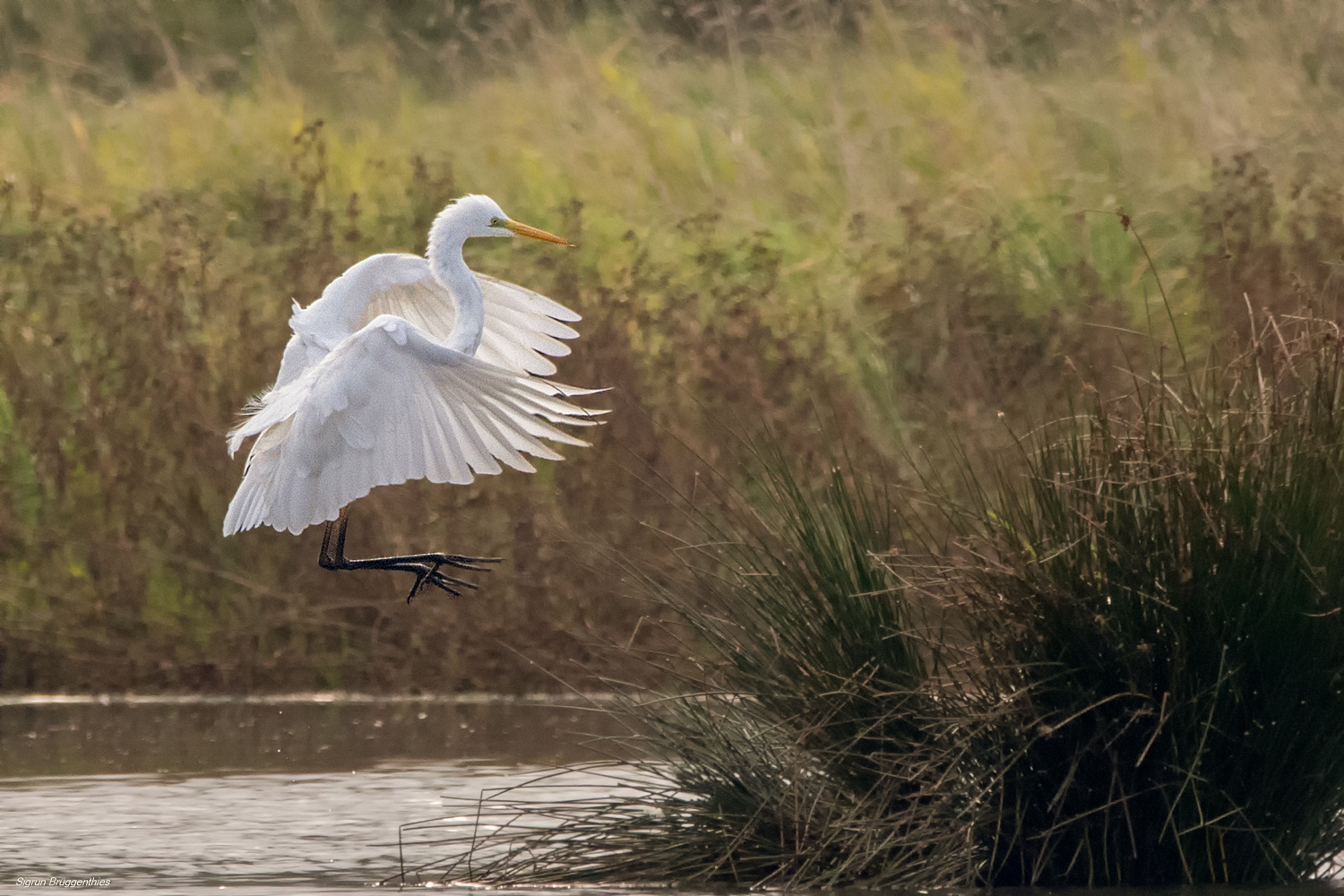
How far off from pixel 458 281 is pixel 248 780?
1.66 metres

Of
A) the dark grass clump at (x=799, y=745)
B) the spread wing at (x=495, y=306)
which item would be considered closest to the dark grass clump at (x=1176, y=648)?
the dark grass clump at (x=799, y=745)

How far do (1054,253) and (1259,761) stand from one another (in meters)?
5.77

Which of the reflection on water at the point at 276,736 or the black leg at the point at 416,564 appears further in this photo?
the reflection on water at the point at 276,736

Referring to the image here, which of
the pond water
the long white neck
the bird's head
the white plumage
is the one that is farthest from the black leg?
the bird's head

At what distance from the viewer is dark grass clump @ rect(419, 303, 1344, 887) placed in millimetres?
4289

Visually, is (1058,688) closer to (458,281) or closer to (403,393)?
(403,393)

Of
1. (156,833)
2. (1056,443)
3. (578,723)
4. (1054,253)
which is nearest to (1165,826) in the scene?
(1056,443)

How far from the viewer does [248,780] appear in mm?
6102

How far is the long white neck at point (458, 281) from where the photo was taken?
5504 millimetres

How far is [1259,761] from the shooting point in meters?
4.32

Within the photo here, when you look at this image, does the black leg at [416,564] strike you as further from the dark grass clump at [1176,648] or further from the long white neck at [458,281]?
the dark grass clump at [1176,648]

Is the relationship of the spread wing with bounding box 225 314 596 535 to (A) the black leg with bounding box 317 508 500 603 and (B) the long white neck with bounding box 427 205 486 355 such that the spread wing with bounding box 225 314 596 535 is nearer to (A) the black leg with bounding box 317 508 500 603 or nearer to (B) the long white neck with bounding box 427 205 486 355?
(B) the long white neck with bounding box 427 205 486 355

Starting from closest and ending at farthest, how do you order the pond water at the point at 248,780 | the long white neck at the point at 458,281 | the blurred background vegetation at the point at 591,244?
the pond water at the point at 248,780, the long white neck at the point at 458,281, the blurred background vegetation at the point at 591,244

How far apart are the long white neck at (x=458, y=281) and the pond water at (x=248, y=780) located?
1.08m
